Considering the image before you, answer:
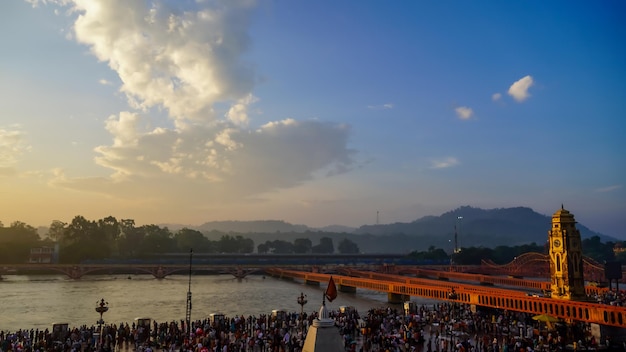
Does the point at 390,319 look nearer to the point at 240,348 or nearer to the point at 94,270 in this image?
the point at 240,348

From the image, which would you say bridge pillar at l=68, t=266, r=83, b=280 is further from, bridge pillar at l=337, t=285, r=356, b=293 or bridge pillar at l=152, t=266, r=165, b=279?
bridge pillar at l=337, t=285, r=356, b=293

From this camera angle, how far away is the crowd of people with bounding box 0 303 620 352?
3512 centimetres

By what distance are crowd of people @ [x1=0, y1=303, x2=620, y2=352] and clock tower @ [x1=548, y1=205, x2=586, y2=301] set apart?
3602 millimetres

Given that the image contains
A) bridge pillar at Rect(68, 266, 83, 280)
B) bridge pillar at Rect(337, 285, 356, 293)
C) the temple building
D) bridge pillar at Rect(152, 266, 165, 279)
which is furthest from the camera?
bridge pillar at Rect(152, 266, 165, 279)

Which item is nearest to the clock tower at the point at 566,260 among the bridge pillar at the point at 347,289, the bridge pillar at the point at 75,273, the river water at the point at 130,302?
the river water at the point at 130,302

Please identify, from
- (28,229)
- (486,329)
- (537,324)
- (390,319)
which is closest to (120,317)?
(390,319)

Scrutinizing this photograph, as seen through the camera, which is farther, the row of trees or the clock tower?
the row of trees

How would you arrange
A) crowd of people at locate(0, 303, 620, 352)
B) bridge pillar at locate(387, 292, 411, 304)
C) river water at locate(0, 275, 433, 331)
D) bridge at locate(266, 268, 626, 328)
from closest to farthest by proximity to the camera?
1. crowd of people at locate(0, 303, 620, 352)
2. bridge at locate(266, 268, 626, 328)
3. river water at locate(0, 275, 433, 331)
4. bridge pillar at locate(387, 292, 411, 304)

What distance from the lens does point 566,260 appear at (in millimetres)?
45688

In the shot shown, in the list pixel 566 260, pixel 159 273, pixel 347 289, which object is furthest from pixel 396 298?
pixel 159 273

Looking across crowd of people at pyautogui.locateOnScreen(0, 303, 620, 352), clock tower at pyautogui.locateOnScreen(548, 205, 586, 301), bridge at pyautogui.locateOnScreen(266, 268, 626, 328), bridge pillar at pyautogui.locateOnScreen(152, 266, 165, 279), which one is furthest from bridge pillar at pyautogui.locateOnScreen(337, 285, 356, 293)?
bridge pillar at pyautogui.locateOnScreen(152, 266, 165, 279)

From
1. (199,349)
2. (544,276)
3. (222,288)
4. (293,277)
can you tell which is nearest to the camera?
(199,349)

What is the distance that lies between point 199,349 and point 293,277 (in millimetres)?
109566

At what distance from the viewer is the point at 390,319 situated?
161ft
